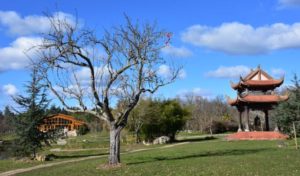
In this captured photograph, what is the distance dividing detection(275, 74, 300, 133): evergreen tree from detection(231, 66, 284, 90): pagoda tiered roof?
13.8 m

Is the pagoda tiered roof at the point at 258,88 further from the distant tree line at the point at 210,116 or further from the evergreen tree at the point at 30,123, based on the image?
the evergreen tree at the point at 30,123

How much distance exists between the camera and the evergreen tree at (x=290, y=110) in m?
33.0

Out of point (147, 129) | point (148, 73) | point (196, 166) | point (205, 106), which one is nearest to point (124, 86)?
point (148, 73)

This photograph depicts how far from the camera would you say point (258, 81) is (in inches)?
2004

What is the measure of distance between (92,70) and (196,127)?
73378 millimetres

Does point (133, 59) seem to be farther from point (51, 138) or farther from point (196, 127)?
point (196, 127)

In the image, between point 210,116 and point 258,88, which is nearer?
point 258,88

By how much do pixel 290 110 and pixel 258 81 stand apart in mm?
16680

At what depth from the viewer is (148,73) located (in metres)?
24.5

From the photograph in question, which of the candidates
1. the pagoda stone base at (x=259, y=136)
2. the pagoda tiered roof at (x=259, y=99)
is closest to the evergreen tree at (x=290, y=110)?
the pagoda stone base at (x=259, y=136)

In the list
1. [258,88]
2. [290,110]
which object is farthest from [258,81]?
[290,110]

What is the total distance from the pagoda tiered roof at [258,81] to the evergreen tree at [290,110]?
45.2ft

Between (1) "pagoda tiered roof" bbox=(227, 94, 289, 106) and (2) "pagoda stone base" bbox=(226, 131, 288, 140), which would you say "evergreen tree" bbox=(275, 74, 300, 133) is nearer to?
(2) "pagoda stone base" bbox=(226, 131, 288, 140)

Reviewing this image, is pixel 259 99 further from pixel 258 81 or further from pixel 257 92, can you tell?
pixel 258 81
